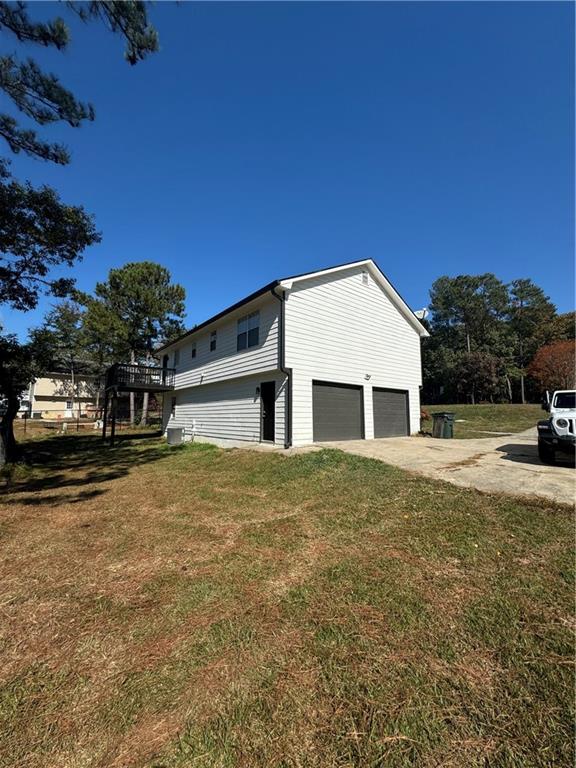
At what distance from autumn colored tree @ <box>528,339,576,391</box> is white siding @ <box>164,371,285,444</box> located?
1346 inches

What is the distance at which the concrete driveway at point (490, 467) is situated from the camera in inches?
219

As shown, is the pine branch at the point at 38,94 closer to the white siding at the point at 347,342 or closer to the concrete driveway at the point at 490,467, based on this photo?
the white siding at the point at 347,342

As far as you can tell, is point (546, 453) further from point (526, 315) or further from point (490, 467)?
point (526, 315)

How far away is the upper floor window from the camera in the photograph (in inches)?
496

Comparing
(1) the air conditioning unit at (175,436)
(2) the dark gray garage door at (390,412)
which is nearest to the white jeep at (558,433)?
(2) the dark gray garage door at (390,412)

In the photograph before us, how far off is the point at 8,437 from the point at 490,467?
13.0 metres

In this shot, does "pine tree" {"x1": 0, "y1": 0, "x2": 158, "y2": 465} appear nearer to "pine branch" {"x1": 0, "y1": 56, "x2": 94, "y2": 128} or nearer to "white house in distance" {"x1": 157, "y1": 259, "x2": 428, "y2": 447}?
"pine branch" {"x1": 0, "y1": 56, "x2": 94, "y2": 128}

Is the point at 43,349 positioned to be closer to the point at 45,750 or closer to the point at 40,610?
the point at 40,610

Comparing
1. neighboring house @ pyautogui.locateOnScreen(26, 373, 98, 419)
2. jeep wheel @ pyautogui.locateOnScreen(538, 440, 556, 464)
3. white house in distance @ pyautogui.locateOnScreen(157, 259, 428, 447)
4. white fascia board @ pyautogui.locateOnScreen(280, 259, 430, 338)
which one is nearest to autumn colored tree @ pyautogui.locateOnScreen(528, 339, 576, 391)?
white fascia board @ pyautogui.locateOnScreen(280, 259, 430, 338)

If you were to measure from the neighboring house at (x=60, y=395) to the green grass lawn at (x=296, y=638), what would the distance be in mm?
42943

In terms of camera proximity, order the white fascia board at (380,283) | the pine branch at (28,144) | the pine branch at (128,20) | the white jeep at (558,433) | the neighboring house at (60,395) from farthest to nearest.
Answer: the neighboring house at (60,395)
the white fascia board at (380,283)
the pine branch at (28,144)
the white jeep at (558,433)
the pine branch at (128,20)

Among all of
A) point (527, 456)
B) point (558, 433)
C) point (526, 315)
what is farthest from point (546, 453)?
point (526, 315)

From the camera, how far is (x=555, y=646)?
2.29m

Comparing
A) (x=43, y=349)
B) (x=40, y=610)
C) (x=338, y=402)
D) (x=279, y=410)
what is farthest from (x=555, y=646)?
(x=43, y=349)
